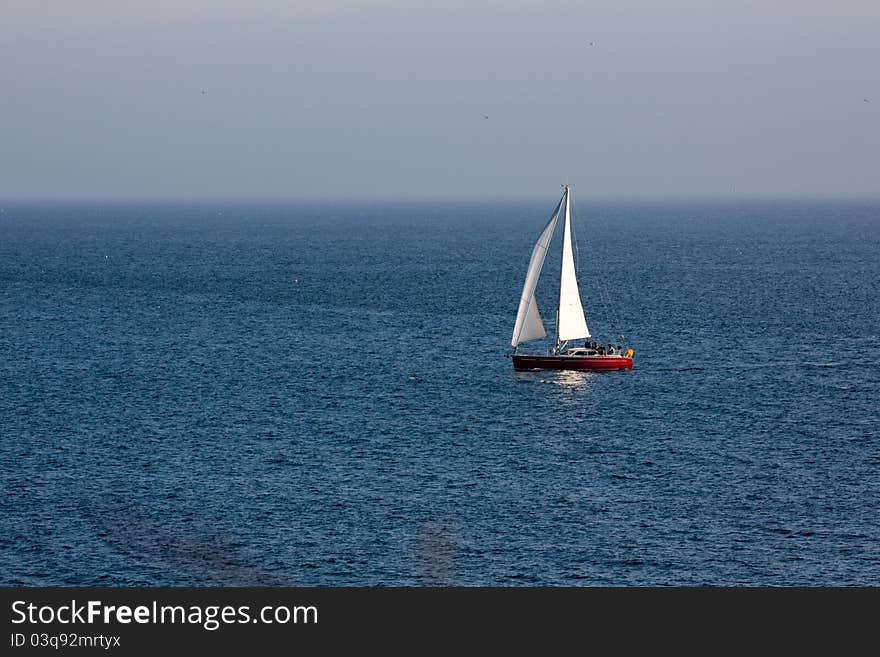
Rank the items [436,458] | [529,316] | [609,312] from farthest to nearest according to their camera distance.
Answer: [609,312]
[529,316]
[436,458]

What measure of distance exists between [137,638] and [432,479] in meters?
40.6

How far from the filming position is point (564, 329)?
12938 centimetres

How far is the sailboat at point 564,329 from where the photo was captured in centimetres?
12469

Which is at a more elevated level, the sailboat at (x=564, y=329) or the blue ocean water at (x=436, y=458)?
the sailboat at (x=564, y=329)

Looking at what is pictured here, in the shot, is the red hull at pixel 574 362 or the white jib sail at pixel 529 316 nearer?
the white jib sail at pixel 529 316

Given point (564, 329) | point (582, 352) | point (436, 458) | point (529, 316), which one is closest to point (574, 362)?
point (582, 352)

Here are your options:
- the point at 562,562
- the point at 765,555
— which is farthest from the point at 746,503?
the point at 562,562

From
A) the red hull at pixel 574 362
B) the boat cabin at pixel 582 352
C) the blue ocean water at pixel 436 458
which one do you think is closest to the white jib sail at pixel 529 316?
the red hull at pixel 574 362

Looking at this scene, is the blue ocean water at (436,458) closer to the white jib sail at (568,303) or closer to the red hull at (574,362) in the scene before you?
the red hull at (574,362)

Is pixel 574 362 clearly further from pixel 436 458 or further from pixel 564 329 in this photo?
pixel 436 458

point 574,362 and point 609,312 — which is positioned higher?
point 609,312

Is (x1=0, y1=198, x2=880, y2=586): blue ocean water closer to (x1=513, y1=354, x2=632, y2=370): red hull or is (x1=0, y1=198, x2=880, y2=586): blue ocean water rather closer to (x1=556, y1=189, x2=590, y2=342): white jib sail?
(x1=513, y1=354, x2=632, y2=370): red hull

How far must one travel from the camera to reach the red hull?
4941 inches

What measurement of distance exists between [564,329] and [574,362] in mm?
5156
